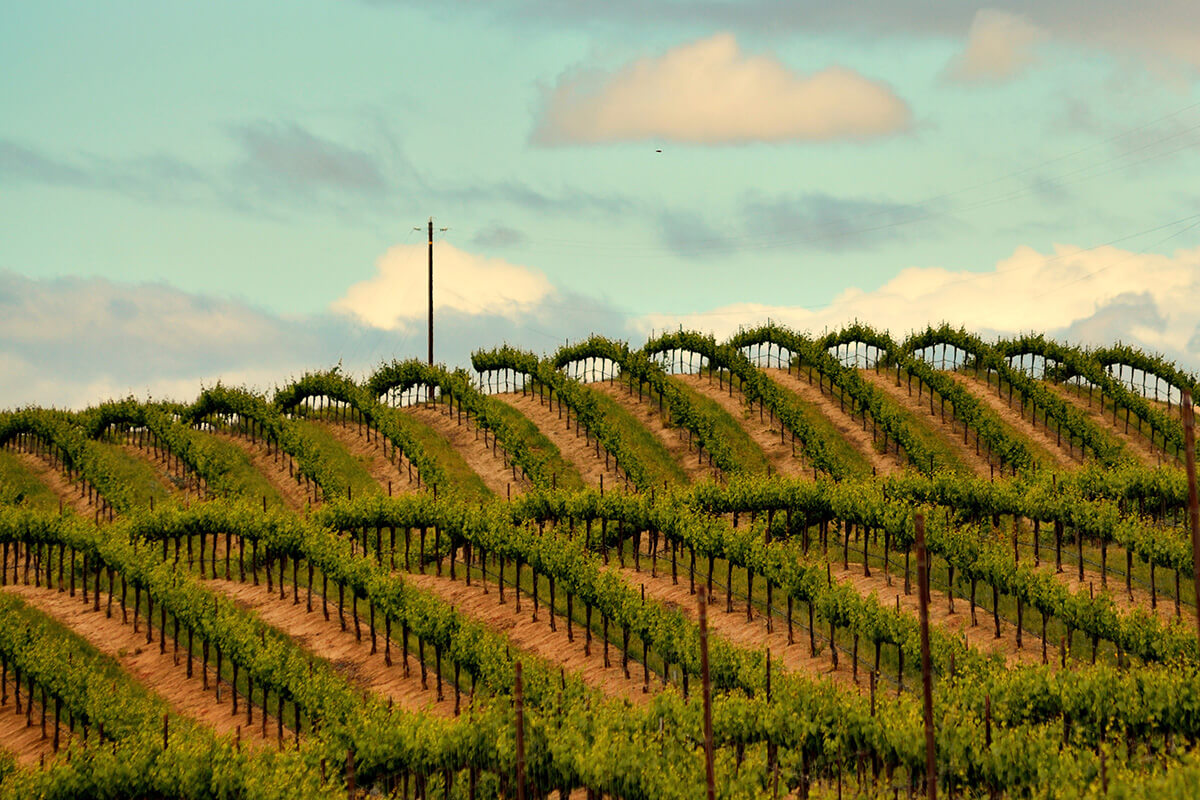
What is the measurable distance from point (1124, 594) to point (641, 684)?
23.3 metres

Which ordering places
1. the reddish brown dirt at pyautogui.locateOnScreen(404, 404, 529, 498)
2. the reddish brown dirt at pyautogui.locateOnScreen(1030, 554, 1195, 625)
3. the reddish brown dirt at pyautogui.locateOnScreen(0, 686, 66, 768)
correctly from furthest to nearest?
the reddish brown dirt at pyautogui.locateOnScreen(404, 404, 529, 498)
the reddish brown dirt at pyautogui.locateOnScreen(1030, 554, 1195, 625)
the reddish brown dirt at pyautogui.locateOnScreen(0, 686, 66, 768)

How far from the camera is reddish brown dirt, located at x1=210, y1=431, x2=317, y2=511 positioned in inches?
3098

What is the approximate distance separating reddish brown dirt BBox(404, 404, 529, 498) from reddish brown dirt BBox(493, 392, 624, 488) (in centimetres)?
465

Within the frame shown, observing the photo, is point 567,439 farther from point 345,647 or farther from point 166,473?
point 345,647

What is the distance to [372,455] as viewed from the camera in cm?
8575

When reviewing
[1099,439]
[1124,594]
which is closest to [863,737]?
[1124,594]

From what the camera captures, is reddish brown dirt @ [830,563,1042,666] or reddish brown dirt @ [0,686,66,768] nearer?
reddish brown dirt @ [0,686,66,768]

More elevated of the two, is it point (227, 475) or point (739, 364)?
point (739, 364)

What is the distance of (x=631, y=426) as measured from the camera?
90.3 meters

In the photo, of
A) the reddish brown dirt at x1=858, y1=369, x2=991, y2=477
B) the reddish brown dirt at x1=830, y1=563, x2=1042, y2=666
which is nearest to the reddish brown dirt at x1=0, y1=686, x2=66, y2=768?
the reddish brown dirt at x1=830, y1=563, x2=1042, y2=666

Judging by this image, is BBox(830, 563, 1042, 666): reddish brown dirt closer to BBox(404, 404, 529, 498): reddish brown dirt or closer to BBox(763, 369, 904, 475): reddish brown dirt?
BBox(763, 369, 904, 475): reddish brown dirt

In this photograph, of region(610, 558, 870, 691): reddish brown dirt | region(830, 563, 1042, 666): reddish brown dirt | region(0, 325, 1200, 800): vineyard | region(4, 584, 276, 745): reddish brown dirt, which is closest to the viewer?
region(0, 325, 1200, 800): vineyard

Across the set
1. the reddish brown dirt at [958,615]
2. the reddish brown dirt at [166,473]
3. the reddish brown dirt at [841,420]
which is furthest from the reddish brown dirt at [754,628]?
the reddish brown dirt at [166,473]

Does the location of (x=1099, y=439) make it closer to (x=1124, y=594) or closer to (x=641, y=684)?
(x=1124, y=594)
